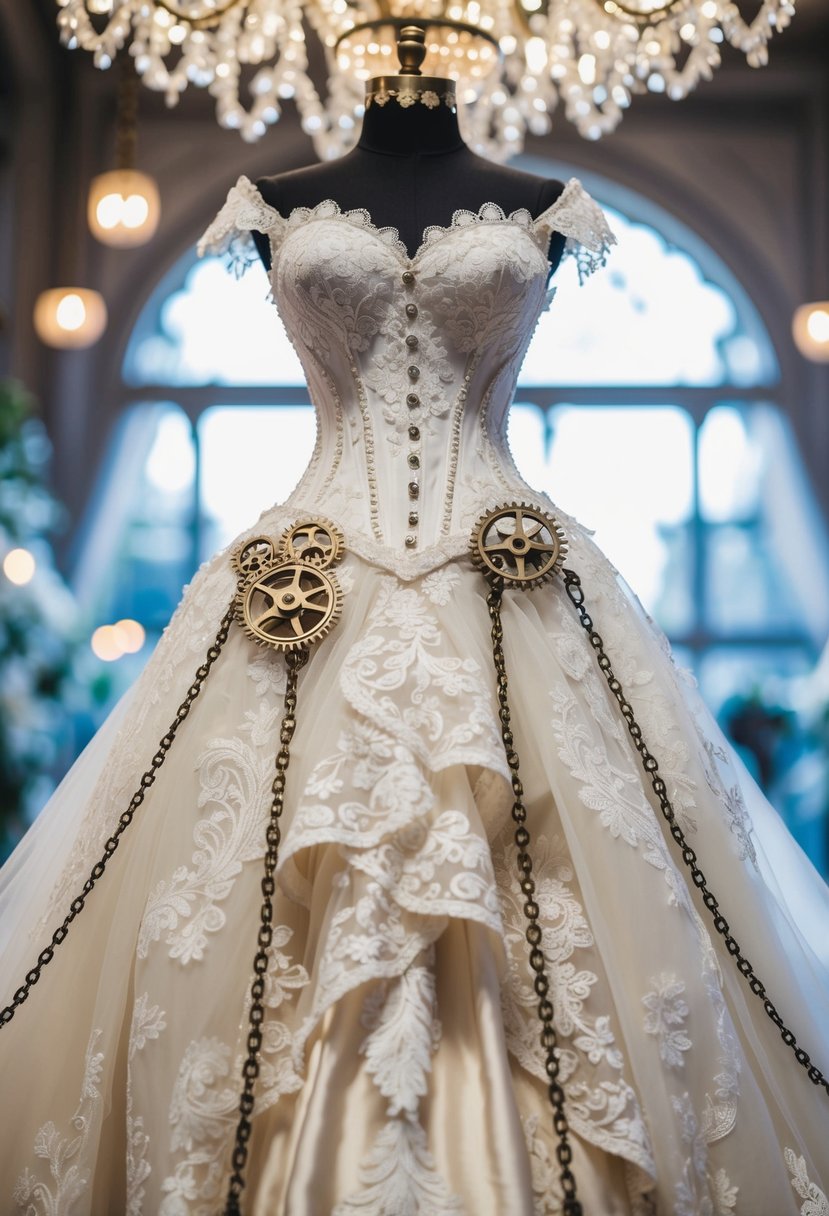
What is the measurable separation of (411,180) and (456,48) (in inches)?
68.9

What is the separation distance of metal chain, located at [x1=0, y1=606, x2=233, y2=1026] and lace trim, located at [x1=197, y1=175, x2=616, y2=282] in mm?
629

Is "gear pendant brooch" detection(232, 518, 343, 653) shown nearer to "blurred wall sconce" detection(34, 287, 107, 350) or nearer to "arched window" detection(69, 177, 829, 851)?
"blurred wall sconce" detection(34, 287, 107, 350)

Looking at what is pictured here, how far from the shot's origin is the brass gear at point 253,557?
1.74 meters

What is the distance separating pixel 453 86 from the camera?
2082 millimetres

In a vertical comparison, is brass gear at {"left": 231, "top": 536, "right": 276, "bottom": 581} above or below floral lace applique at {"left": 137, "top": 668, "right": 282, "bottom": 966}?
above

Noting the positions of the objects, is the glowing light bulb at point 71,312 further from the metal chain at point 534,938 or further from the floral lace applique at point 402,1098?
the floral lace applique at point 402,1098

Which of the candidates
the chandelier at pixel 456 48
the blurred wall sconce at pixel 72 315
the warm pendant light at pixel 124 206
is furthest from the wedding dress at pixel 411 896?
the blurred wall sconce at pixel 72 315

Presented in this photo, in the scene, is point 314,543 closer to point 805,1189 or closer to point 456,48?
point 805,1189

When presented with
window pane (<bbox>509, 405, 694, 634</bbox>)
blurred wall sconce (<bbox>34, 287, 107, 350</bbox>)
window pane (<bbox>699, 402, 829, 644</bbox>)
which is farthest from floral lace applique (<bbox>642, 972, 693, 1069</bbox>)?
window pane (<bbox>699, 402, 829, 644</bbox>)

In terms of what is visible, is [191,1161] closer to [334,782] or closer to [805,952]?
[334,782]

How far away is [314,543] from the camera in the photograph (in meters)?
1.73

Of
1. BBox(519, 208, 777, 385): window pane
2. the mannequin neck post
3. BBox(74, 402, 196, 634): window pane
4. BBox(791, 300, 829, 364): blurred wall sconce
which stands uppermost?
BBox(519, 208, 777, 385): window pane

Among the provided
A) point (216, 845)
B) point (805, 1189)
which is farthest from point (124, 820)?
point (805, 1189)

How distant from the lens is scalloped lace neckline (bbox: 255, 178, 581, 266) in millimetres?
1906
